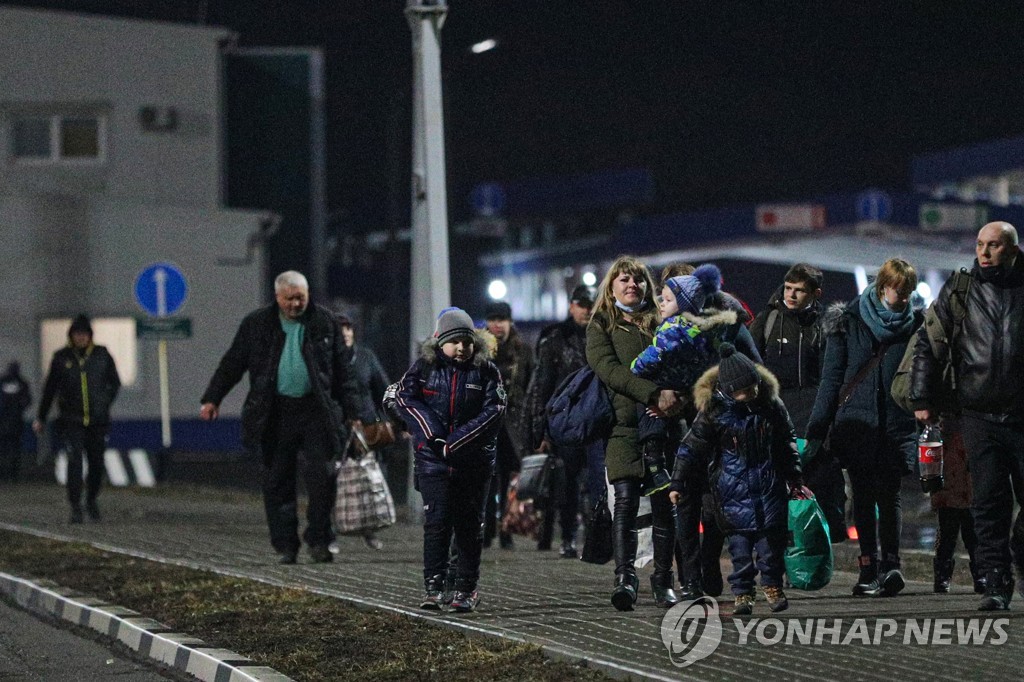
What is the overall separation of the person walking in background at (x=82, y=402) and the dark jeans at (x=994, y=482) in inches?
385

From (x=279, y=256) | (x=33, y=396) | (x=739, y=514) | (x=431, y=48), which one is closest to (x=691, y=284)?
(x=739, y=514)

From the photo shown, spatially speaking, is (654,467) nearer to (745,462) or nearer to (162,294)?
(745,462)

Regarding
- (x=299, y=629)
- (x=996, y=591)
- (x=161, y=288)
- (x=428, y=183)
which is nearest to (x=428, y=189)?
(x=428, y=183)

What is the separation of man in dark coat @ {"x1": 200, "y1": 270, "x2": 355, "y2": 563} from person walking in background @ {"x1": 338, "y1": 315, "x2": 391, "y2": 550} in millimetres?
301

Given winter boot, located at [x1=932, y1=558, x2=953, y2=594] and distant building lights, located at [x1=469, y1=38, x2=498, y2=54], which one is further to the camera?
distant building lights, located at [x1=469, y1=38, x2=498, y2=54]

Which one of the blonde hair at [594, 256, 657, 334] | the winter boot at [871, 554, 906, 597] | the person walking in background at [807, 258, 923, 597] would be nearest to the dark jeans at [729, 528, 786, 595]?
the winter boot at [871, 554, 906, 597]

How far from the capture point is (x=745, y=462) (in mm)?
9469

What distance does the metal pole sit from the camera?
16.4 meters

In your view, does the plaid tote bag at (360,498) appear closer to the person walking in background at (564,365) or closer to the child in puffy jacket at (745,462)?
the person walking in background at (564,365)

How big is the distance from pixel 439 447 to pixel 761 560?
1750 millimetres

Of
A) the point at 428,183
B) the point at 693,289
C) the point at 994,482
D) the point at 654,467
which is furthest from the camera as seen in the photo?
the point at 428,183

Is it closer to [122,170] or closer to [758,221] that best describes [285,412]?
[122,170]

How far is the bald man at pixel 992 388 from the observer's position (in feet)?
30.4
